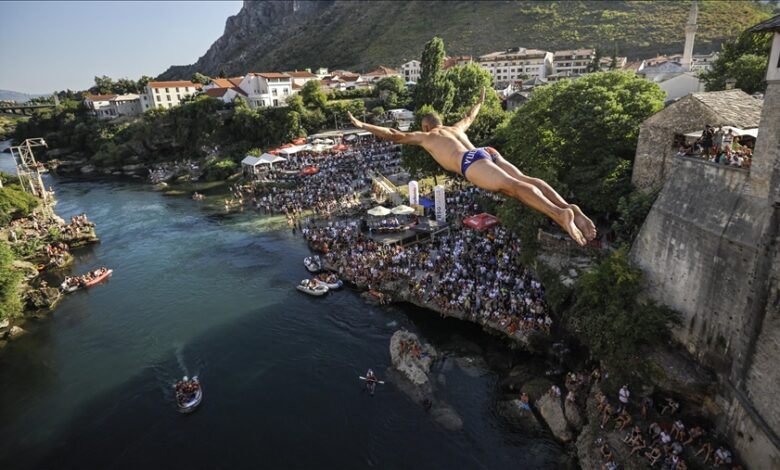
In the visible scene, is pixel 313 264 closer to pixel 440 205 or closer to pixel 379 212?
pixel 379 212

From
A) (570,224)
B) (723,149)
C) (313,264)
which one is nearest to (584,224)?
(570,224)

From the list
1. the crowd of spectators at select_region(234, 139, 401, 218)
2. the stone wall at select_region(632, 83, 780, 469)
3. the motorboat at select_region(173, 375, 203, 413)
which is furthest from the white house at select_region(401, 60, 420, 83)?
the motorboat at select_region(173, 375, 203, 413)

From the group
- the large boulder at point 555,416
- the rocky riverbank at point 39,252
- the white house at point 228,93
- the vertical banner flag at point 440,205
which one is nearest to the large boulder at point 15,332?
the rocky riverbank at point 39,252

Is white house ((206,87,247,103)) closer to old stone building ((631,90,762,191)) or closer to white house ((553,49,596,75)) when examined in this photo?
white house ((553,49,596,75))

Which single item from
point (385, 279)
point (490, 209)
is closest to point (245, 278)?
point (385, 279)

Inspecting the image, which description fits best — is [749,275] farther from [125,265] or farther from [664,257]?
[125,265]

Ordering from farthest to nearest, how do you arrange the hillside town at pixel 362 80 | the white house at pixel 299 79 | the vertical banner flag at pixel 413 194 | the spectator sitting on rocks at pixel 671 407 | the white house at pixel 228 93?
the white house at pixel 299 79
the white house at pixel 228 93
the hillside town at pixel 362 80
the vertical banner flag at pixel 413 194
the spectator sitting on rocks at pixel 671 407

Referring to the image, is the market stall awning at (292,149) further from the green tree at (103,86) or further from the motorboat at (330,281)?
the green tree at (103,86)
